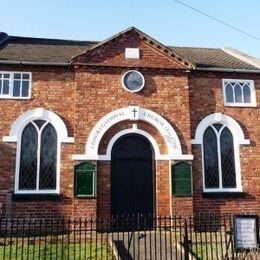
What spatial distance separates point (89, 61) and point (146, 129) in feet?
10.4

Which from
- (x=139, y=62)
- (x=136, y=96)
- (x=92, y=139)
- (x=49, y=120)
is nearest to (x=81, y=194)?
(x=92, y=139)

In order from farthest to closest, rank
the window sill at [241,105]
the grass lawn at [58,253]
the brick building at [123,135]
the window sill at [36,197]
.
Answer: the window sill at [241,105] < the brick building at [123,135] < the window sill at [36,197] < the grass lawn at [58,253]

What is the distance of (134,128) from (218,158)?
3375 mm

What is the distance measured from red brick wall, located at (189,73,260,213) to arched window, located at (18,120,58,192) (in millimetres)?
5062

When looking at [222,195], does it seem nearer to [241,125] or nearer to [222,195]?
[222,195]

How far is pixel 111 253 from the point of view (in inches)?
381

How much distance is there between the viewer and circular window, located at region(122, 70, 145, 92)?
45.7 feet

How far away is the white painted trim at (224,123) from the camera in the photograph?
46.7 feet

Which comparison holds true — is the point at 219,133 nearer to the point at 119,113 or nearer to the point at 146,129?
the point at 146,129

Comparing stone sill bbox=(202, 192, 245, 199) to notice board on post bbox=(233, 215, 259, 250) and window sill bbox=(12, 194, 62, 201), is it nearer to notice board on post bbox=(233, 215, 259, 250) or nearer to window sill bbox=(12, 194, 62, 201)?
notice board on post bbox=(233, 215, 259, 250)

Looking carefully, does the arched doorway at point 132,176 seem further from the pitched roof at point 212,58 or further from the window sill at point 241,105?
the pitched roof at point 212,58

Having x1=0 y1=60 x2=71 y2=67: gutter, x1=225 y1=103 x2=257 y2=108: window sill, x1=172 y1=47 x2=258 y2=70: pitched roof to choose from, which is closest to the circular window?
x1=0 y1=60 x2=71 y2=67: gutter

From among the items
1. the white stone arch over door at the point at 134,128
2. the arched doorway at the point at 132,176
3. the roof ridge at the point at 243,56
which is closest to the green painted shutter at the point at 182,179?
the white stone arch over door at the point at 134,128

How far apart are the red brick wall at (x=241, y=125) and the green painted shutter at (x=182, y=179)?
436 millimetres
